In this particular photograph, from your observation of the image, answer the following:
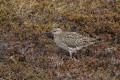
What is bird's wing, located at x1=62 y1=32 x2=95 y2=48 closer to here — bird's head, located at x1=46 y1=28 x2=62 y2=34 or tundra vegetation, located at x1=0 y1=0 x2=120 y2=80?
tundra vegetation, located at x1=0 y1=0 x2=120 y2=80

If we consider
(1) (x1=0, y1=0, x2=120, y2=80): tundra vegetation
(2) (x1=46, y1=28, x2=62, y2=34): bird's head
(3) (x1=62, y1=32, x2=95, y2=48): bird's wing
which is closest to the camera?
(1) (x1=0, y1=0, x2=120, y2=80): tundra vegetation

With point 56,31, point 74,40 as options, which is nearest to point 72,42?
point 74,40

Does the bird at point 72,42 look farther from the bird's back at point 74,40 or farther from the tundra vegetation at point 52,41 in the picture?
the tundra vegetation at point 52,41

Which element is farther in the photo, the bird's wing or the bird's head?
the bird's head

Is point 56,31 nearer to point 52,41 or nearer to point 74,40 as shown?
point 52,41

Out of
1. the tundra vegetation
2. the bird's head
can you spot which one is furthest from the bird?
the bird's head

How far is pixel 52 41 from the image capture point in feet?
35.7

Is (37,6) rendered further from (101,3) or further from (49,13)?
(101,3)

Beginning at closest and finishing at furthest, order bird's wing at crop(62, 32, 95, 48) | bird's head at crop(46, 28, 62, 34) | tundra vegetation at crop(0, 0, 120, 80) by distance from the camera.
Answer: tundra vegetation at crop(0, 0, 120, 80), bird's wing at crop(62, 32, 95, 48), bird's head at crop(46, 28, 62, 34)

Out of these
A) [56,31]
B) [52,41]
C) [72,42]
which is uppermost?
[56,31]

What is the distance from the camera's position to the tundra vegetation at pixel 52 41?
8938 millimetres

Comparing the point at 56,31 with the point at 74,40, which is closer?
the point at 74,40

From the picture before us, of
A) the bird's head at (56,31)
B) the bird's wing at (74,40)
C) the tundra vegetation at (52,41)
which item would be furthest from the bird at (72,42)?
the bird's head at (56,31)

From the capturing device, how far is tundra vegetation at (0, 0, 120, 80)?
29.3 feet
